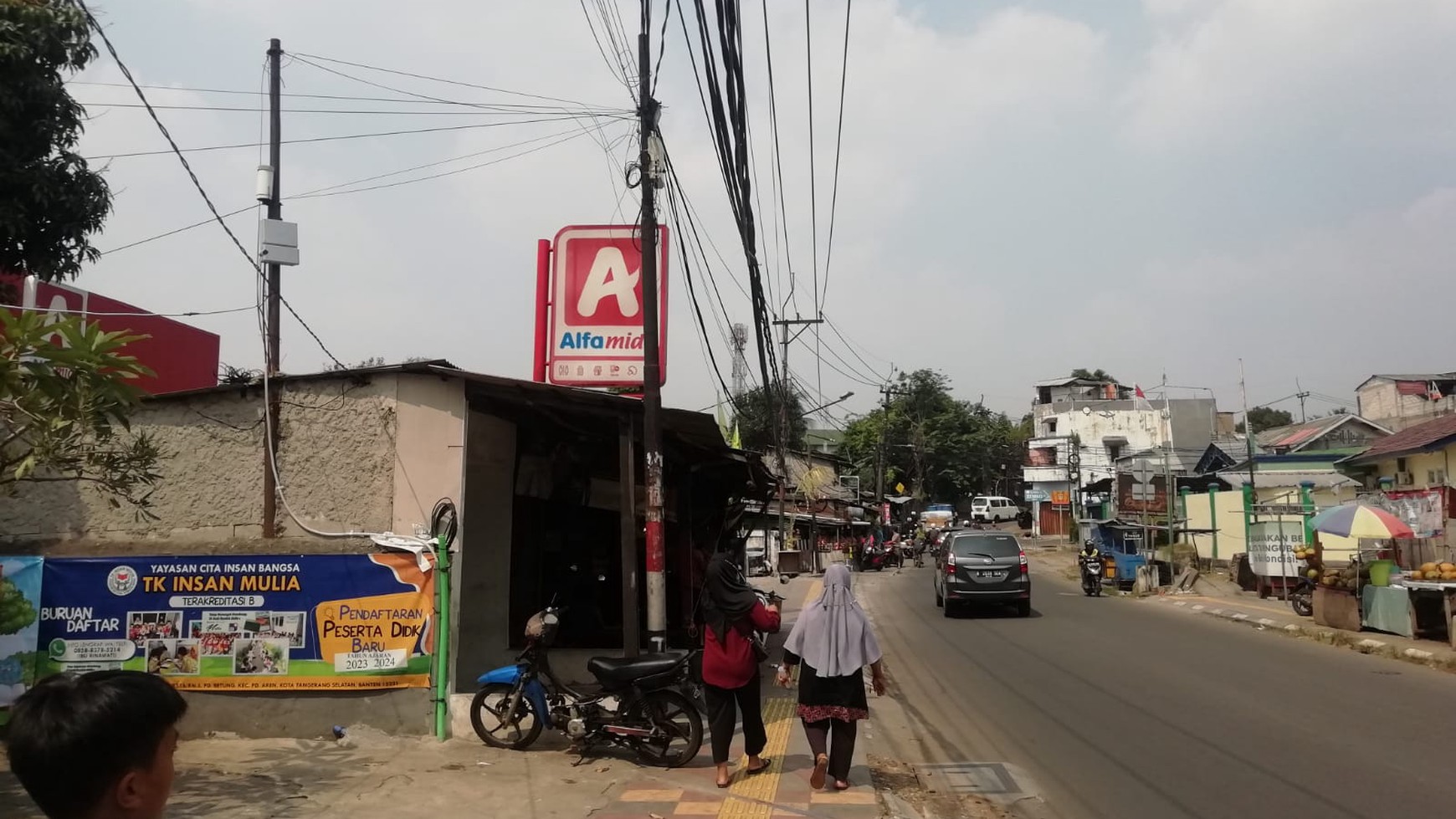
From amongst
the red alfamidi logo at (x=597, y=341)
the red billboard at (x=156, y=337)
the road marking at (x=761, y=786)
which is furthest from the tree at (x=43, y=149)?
the road marking at (x=761, y=786)

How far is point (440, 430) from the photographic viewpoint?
28.8 feet

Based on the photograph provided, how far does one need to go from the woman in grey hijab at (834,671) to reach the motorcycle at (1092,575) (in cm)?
1985

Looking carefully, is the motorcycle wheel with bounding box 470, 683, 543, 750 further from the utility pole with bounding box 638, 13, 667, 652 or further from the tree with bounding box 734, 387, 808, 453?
the tree with bounding box 734, 387, 808, 453

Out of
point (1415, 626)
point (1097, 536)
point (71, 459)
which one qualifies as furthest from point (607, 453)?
point (1097, 536)

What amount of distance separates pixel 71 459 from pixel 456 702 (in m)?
3.59

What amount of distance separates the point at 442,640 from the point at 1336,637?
1382cm

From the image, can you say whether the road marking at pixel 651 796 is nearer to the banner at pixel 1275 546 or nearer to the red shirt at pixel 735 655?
the red shirt at pixel 735 655

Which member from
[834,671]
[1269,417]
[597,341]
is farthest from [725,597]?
[1269,417]

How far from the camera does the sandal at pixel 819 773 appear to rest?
22.4 feet

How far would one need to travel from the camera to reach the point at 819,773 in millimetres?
6879

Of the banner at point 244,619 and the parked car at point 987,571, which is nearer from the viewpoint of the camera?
the banner at point 244,619

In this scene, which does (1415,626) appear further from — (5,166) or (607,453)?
(5,166)

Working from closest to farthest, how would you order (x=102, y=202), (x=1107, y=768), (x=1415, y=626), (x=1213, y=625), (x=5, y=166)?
(x=1107, y=768), (x=5, y=166), (x=102, y=202), (x=1415, y=626), (x=1213, y=625)

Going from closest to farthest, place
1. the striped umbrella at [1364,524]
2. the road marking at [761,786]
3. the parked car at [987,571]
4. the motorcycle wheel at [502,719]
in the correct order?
the road marking at [761,786]
the motorcycle wheel at [502,719]
the striped umbrella at [1364,524]
the parked car at [987,571]
